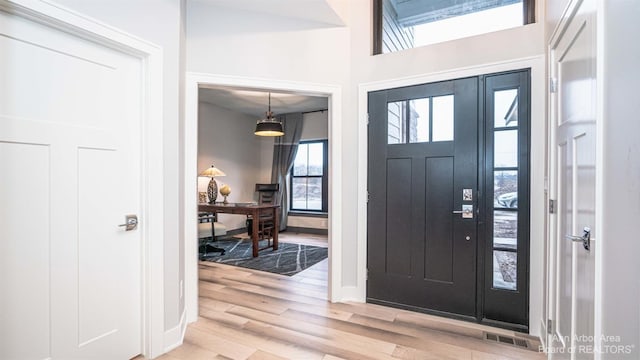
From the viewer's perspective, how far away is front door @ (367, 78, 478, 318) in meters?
2.60

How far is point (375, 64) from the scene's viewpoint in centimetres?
295

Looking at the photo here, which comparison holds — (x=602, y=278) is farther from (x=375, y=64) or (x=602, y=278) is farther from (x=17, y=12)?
(x=17, y=12)

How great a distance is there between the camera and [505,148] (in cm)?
249

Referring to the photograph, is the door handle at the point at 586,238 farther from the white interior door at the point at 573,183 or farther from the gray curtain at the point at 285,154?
the gray curtain at the point at 285,154

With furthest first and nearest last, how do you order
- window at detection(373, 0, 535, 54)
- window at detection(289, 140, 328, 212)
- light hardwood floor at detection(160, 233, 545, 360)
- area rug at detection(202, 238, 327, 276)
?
1. window at detection(289, 140, 328, 212)
2. area rug at detection(202, 238, 327, 276)
3. window at detection(373, 0, 535, 54)
4. light hardwood floor at detection(160, 233, 545, 360)

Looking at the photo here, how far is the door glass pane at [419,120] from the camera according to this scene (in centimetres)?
278

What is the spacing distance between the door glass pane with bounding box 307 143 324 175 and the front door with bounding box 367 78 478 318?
4.08 meters

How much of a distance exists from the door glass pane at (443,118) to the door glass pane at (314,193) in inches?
175

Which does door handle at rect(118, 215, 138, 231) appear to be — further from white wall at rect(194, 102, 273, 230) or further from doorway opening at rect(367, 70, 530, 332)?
white wall at rect(194, 102, 273, 230)

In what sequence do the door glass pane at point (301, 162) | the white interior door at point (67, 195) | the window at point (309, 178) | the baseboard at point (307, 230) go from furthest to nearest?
the door glass pane at point (301, 162), the window at point (309, 178), the baseboard at point (307, 230), the white interior door at point (67, 195)

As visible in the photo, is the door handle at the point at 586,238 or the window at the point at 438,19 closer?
the door handle at the point at 586,238

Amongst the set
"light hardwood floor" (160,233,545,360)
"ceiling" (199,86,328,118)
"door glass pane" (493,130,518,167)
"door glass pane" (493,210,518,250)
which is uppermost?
"ceiling" (199,86,328,118)

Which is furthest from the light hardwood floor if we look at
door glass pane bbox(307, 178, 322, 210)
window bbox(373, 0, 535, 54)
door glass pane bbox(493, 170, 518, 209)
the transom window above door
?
door glass pane bbox(307, 178, 322, 210)

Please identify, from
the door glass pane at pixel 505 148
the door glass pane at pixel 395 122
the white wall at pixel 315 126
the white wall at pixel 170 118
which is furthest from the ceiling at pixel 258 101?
the door glass pane at pixel 505 148
